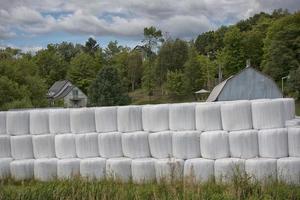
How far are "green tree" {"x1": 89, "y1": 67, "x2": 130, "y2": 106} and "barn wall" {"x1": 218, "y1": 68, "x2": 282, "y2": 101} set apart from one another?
27033mm

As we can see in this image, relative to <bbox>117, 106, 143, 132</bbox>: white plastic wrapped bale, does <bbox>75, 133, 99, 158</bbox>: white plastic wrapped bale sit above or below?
below

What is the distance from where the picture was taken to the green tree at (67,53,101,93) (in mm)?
89375

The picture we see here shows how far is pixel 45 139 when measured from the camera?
1102 centimetres

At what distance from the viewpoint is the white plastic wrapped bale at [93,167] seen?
1044 cm

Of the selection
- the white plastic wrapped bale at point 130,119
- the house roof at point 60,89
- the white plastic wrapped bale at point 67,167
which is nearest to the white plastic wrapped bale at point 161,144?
the white plastic wrapped bale at point 130,119

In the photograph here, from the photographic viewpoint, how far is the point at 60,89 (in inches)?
3452

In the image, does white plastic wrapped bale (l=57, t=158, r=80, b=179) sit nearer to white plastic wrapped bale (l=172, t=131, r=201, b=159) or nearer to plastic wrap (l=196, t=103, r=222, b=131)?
white plastic wrapped bale (l=172, t=131, r=201, b=159)

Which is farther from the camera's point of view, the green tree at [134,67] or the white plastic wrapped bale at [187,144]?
the green tree at [134,67]

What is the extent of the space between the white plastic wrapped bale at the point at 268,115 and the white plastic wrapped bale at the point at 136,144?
Result: 233cm

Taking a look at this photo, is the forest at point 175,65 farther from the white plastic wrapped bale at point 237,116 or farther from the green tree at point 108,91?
the white plastic wrapped bale at point 237,116

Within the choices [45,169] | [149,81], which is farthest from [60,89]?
[45,169]

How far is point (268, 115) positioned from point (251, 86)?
2265cm

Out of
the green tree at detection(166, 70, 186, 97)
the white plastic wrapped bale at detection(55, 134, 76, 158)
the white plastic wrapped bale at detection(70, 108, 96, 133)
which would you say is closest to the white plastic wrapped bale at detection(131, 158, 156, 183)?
the white plastic wrapped bale at detection(70, 108, 96, 133)

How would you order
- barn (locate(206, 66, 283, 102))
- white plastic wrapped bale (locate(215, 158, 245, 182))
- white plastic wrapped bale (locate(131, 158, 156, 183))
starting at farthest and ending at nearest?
barn (locate(206, 66, 283, 102))
white plastic wrapped bale (locate(131, 158, 156, 183))
white plastic wrapped bale (locate(215, 158, 245, 182))
